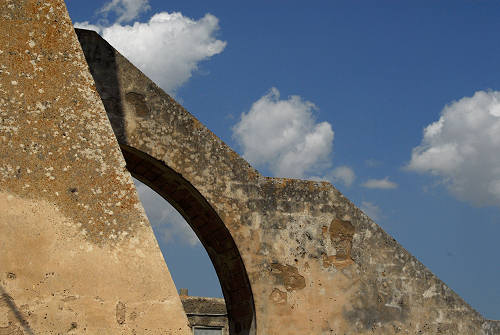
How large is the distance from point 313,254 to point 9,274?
387 cm

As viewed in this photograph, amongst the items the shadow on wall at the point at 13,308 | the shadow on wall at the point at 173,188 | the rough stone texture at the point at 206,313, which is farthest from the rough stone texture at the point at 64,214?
the rough stone texture at the point at 206,313

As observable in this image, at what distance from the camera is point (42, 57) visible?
2.89 metres

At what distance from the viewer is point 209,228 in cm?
600

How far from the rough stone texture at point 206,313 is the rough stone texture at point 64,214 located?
1268cm

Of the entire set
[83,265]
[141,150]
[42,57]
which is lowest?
[83,265]

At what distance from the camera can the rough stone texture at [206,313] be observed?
1501cm

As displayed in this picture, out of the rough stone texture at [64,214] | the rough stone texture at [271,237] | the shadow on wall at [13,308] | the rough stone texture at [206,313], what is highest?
the rough stone texture at [206,313]

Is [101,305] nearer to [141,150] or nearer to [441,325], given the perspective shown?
[141,150]

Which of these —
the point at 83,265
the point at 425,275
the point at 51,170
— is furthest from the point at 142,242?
the point at 425,275

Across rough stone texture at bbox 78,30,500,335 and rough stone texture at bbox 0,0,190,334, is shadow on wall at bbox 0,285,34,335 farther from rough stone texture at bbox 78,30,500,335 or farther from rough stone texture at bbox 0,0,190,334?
rough stone texture at bbox 78,30,500,335

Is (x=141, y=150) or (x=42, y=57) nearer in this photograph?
(x=42, y=57)

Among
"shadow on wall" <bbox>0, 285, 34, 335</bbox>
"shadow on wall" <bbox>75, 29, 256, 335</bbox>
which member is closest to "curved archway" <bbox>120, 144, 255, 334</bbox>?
"shadow on wall" <bbox>75, 29, 256, 335</bbox>

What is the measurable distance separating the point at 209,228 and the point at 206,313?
9591 mm

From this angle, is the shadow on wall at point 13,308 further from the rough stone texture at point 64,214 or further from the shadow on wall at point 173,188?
the shadow on wall at point 173,188
